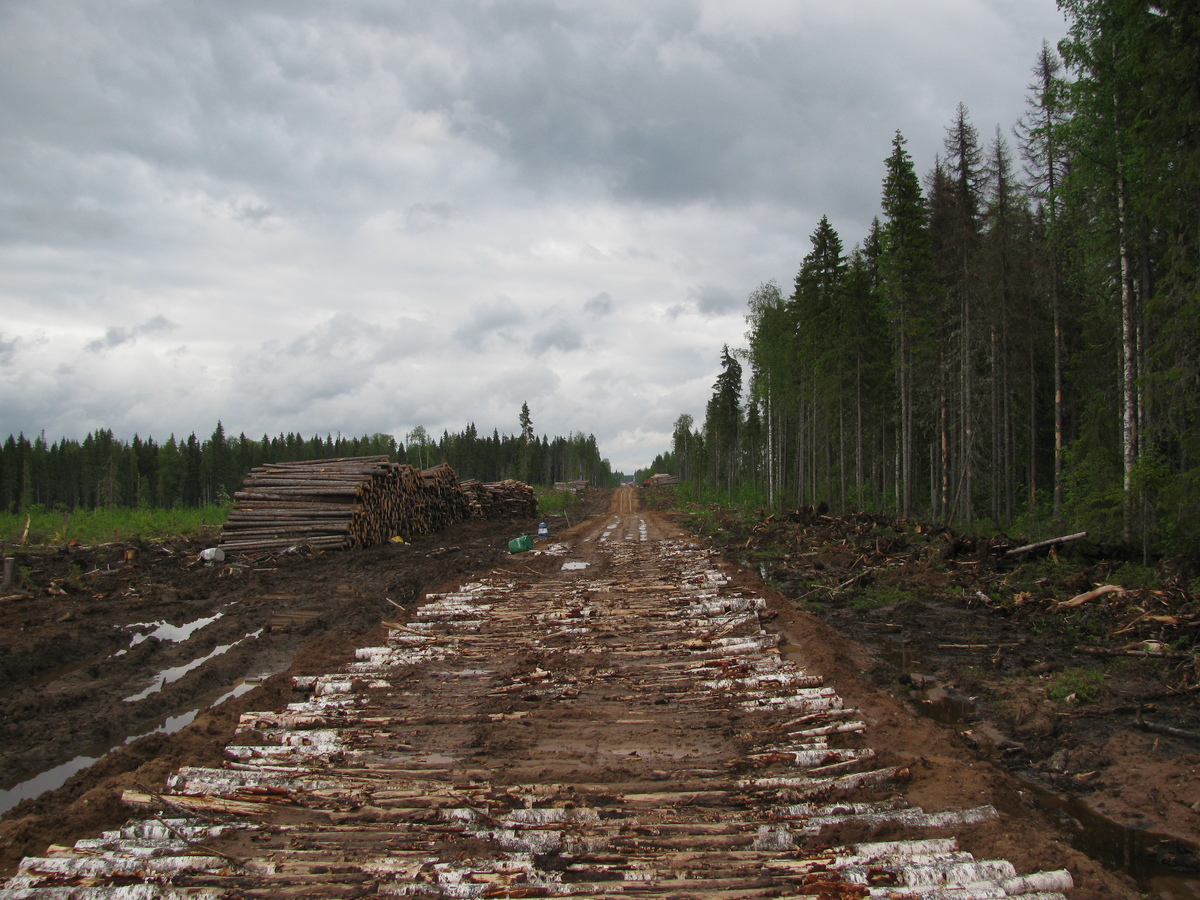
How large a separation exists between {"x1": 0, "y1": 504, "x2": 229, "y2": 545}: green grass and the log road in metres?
15.2

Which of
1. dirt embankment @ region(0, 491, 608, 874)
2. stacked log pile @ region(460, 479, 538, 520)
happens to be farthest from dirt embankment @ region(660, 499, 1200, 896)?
stacked log pile @ region(460, 479, 538, 520)

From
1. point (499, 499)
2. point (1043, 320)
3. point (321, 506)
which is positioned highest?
point (1043, 320)

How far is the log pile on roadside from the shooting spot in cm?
1631

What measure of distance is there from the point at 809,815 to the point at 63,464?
392 feet

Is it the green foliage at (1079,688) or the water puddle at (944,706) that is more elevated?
the green foliage at (1079,688)

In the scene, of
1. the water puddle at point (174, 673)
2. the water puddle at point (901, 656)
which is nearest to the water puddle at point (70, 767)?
the water puddle at point (174, 673)

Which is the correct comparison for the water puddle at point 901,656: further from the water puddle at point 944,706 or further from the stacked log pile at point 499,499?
the stacked log pile at point 499,499

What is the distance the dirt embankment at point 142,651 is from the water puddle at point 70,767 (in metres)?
0.02

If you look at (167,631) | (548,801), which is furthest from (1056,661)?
(167,631)

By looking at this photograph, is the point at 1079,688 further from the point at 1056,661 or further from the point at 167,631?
the point at 167,631

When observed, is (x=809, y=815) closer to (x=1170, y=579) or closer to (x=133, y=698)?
(x=133, y=698)

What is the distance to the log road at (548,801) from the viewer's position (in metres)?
3.00

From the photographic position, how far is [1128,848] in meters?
3.64

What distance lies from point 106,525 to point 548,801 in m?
21.2
